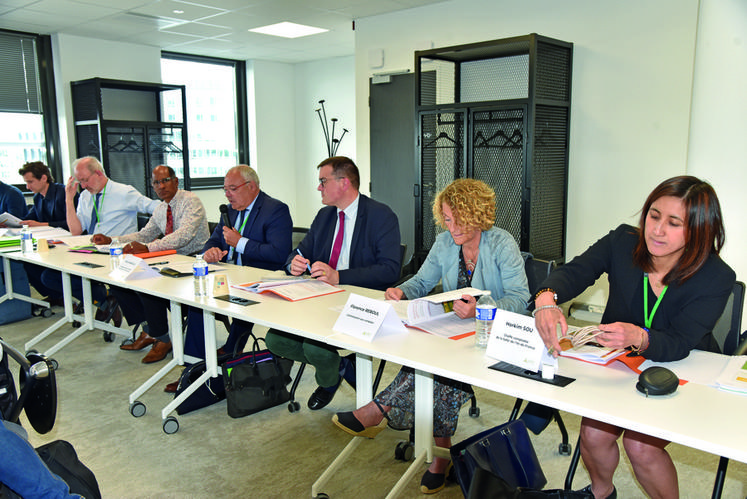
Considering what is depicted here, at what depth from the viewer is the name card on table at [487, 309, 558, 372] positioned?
5.50 ft

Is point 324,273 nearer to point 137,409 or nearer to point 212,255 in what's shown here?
point 212,255

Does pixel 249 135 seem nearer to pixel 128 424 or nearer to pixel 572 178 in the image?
pixel 572 178

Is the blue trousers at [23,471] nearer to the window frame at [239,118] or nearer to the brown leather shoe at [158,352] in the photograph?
the brown leather shoe at [158,352]

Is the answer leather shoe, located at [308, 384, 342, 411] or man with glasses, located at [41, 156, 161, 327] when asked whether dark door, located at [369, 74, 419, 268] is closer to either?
man with glasses, located at [41, 156, 161, 327]

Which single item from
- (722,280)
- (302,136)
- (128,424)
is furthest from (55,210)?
(722,280)

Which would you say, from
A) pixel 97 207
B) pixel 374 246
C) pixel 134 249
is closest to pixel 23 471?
pixel 374 246

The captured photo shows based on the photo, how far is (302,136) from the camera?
926 cm

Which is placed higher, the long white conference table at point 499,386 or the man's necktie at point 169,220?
the man's necktie at point 169,220

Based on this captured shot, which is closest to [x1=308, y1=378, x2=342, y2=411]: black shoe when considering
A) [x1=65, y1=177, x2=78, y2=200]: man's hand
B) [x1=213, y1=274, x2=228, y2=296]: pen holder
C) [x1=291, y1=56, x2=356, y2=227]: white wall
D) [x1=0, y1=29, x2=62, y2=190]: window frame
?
[x1=213, y1=274, x2=228, y2=296]: pen holder

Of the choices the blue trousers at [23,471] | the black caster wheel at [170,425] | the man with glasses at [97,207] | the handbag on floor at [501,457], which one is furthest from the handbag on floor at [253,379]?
the man with glasses at [97,207]

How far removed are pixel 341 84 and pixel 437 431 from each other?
7.08 m

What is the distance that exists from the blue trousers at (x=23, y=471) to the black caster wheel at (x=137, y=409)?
1823 mm

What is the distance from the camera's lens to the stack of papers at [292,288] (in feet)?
8.68

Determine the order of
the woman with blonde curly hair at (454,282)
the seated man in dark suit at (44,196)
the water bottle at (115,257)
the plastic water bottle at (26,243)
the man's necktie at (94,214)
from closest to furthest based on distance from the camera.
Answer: the woman with blonde curly hair at (454,282)
the water bottle at (115,257)
the plastic water bottle at (26,243)
the man's necktie at (94,214)
the seated man in dark suit at (44,196)
